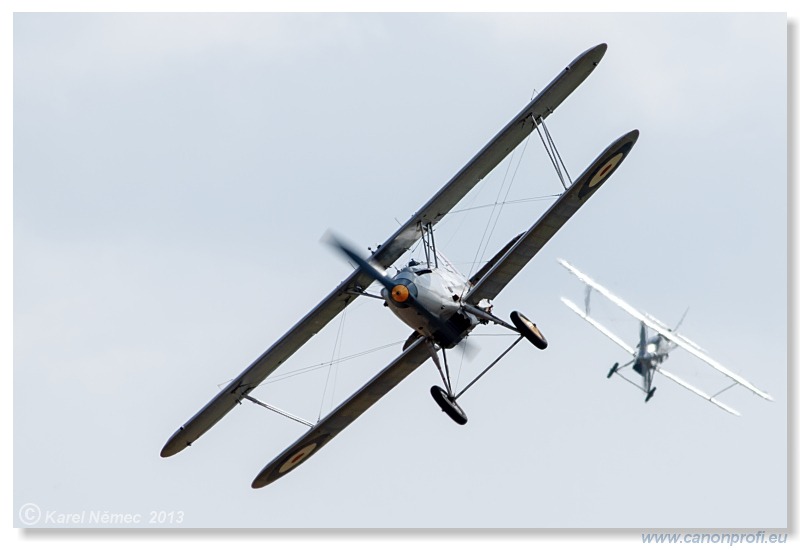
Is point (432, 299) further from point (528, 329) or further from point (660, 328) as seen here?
point (660, 328)

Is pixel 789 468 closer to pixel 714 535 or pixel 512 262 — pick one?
pixel 714 535

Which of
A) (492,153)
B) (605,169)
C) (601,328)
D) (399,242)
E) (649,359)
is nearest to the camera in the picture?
(605,169)

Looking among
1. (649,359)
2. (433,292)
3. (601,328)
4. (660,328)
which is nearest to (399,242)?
(433,292)

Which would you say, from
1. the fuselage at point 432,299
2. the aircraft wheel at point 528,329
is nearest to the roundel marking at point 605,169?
the aircraft wheel at point 528,329

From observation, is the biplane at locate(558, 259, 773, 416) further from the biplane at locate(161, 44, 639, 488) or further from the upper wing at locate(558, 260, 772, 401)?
the biplane at locate(161, 44, 639, 488)

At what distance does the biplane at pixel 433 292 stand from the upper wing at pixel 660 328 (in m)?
19.2

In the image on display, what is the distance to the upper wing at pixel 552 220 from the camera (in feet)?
70.7

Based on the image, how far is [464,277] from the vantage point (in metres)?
23.3

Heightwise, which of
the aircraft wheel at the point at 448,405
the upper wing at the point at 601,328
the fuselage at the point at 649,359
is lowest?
the aircraft wheel at the point at 448,405

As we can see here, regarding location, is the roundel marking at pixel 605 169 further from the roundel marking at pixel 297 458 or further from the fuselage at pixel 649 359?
the fuselage at pixel 649 359

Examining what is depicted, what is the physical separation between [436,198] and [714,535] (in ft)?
23.2

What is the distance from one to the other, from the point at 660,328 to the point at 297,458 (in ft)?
71.2

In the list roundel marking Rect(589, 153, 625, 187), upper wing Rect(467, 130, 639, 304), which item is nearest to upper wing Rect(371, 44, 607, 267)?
upper wing Rect(467, 130, 639, 304)

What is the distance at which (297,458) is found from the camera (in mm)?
24828
